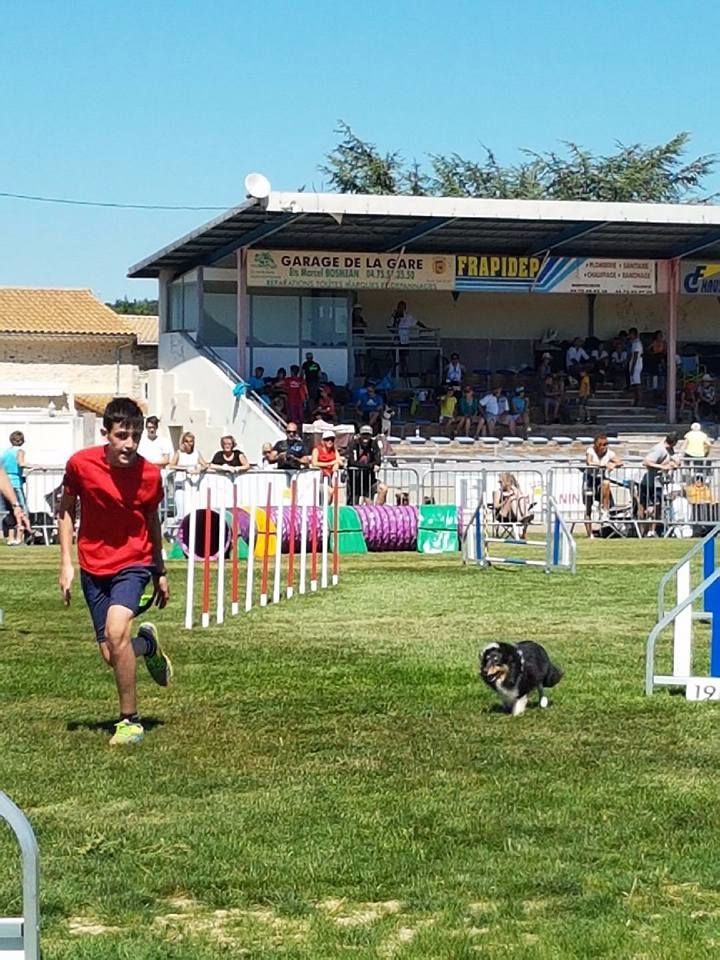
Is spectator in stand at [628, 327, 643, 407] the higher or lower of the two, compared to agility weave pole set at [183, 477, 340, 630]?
higher

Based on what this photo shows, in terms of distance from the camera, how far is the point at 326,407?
→ 35.5 m

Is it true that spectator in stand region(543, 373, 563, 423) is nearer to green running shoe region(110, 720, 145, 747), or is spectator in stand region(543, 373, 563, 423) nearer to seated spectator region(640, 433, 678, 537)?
seated spectator region(640, 433, 678, 537)

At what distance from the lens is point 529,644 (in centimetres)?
1021

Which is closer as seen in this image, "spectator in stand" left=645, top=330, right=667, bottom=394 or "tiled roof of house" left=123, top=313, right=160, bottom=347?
"spectator in stand" left=645, top=330, right=667, bottom=394

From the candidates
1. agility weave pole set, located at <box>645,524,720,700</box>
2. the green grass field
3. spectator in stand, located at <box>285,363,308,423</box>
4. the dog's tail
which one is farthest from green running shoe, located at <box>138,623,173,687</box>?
spectator in stand, located at <box>285,363,308,423</box>

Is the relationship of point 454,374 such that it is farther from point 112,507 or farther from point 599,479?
point 112,507

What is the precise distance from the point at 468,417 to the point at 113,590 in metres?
29.1

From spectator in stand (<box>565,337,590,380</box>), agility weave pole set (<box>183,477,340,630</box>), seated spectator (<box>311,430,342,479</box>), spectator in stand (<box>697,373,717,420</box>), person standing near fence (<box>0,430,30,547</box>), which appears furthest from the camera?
spectator in stand (<box>565,337,590,380</box>)

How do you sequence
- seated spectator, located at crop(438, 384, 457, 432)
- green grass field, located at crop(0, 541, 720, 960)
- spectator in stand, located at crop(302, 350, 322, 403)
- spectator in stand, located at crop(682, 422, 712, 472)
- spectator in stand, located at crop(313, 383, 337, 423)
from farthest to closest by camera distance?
seated spectator, located at crop(438, 384, 457, 432) → spectator in stand, located at crop(302, 350, 322, 403) → spectator in stand, located at crop(313, 383, 337, 423) → spectator in stand, located at crop(682, 422, 712, 472) → green grass field, located at crop(0, 541, 720, 960)

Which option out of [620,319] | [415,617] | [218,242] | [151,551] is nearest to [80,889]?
[151,551]

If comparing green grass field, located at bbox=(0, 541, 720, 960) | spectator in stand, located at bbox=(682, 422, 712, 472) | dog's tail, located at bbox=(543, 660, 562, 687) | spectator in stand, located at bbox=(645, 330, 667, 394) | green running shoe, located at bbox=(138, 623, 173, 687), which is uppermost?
spectator in stand, located at bbox=(645, 330, 667, 394)

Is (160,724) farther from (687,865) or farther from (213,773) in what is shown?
(687,865)

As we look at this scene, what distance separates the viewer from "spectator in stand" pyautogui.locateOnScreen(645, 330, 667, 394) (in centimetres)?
4191

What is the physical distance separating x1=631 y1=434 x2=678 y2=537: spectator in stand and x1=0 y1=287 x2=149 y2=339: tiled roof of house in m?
29.3
